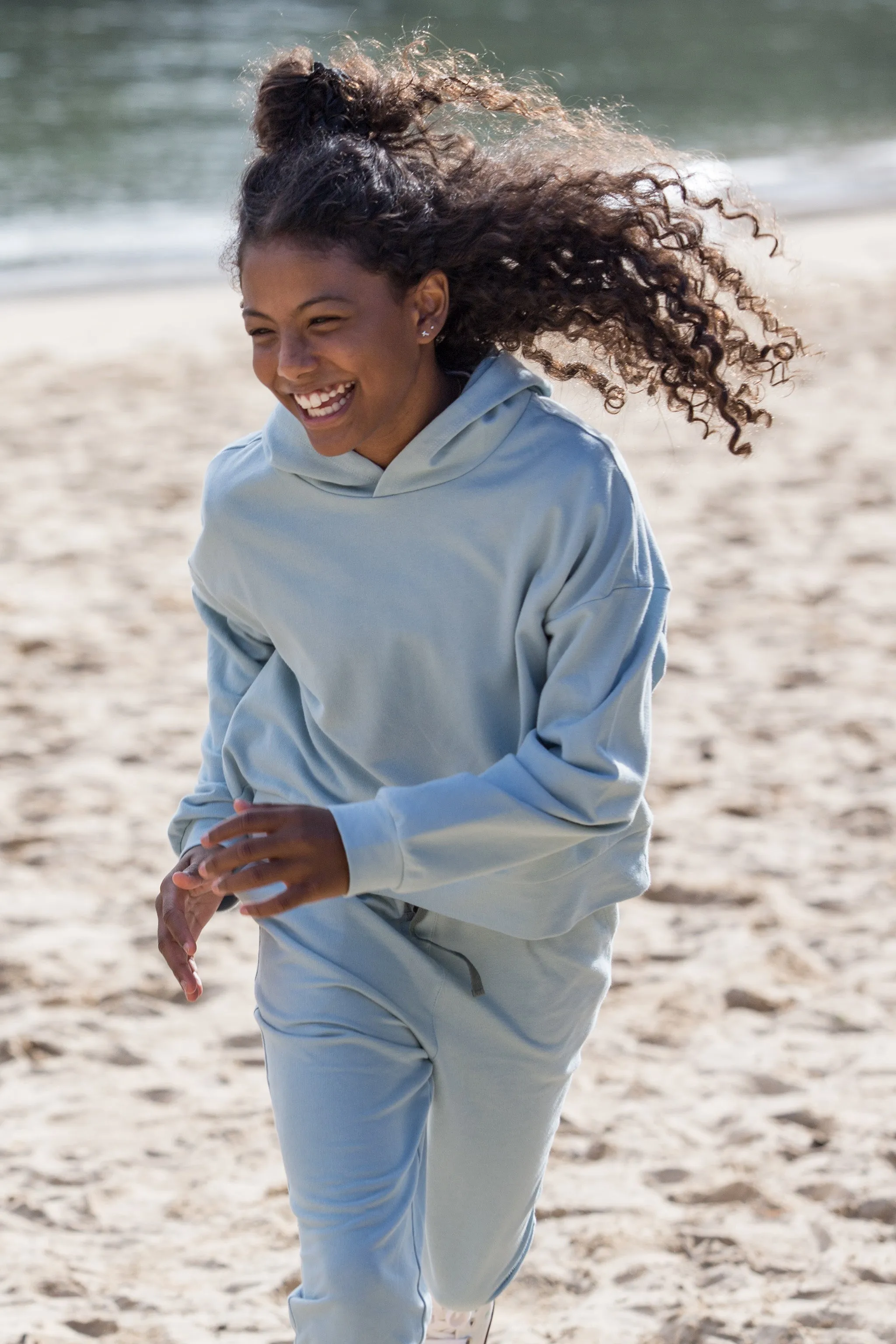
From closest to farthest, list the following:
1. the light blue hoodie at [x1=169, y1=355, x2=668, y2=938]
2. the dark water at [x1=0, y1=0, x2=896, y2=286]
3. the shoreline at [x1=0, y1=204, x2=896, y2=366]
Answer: the light blue hoodie at [x1=169, y1=355, x2=668, y2=938] < the shoreline at [x1=0, y1=204, x2=896, y2=366] < the dark water at [x1=0, y1=0, x2=896, y2=286]

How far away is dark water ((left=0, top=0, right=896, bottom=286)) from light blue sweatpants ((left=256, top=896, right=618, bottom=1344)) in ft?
31.8

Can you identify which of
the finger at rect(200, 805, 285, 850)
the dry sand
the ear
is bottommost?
the dry sand

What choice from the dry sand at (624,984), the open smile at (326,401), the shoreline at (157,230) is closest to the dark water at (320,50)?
the shoreline at (157,230)

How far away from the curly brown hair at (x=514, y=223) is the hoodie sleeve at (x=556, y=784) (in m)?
0.35

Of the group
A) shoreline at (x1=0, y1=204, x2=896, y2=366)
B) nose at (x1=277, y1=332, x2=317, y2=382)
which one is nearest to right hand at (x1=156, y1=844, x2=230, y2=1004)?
nose at (x1=277, y1=332, x2=317, y2=382)

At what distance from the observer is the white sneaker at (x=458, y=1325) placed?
2.32 m

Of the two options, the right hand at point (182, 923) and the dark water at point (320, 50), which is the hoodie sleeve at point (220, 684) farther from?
the dark water at point (320, 50)

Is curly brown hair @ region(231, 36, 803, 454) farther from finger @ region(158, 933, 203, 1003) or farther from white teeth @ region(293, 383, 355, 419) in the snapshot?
finger @ region(158, 933, 203, 1003)

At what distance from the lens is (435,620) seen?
1.99 m

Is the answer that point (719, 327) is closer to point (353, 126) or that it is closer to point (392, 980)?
point (353, 126)

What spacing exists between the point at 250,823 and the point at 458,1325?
1.00m

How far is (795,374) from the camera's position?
2.23m

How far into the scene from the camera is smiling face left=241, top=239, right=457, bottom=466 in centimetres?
187

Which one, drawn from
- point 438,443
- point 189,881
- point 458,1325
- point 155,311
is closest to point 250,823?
point 189,881
